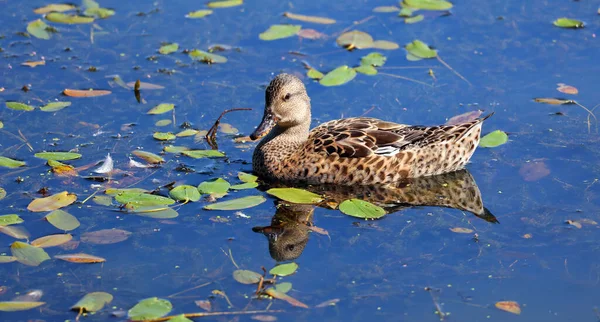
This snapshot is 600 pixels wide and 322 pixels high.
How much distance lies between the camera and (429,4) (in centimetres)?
1260

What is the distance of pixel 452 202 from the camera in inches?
345

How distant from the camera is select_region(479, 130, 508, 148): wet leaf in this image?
974 cm

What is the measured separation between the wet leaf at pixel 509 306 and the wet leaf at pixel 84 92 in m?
5.56

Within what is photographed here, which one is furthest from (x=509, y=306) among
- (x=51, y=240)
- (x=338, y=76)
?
(x=338, y=76)

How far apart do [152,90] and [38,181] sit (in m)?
2.34

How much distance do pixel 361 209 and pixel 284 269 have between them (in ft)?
4.09

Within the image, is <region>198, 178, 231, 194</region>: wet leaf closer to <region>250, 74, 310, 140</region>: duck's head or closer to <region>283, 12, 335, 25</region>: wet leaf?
<region>250, 74, 310, 140</region>: duck's head

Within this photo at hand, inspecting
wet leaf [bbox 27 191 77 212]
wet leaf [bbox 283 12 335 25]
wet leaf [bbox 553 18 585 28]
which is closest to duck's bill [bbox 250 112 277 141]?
wet leaf [bbox 27 191 77 212]

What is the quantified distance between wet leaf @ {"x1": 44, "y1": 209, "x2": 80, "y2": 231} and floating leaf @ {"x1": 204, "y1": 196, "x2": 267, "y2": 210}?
1.16 m

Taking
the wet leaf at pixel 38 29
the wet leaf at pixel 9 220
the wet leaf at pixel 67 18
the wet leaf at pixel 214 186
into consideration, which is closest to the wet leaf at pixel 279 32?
the wet leaf at pixel 67 18

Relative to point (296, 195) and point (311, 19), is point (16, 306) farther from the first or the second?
point (311, 19)

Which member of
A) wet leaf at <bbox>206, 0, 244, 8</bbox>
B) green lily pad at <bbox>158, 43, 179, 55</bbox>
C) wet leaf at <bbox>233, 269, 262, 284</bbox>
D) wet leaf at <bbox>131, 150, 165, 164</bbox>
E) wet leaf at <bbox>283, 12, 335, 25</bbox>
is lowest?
wet leaf at <bbox>233, 269, 262, 284</bbox>

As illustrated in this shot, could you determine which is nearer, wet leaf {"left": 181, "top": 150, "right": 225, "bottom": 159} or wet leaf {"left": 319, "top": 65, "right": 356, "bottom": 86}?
wet leaf {"left": 181, "top": 150, "right": 225, "bottom": 159}

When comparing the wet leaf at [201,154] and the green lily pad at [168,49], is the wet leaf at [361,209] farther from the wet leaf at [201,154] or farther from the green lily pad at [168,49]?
the green lily pad at [168,49]
